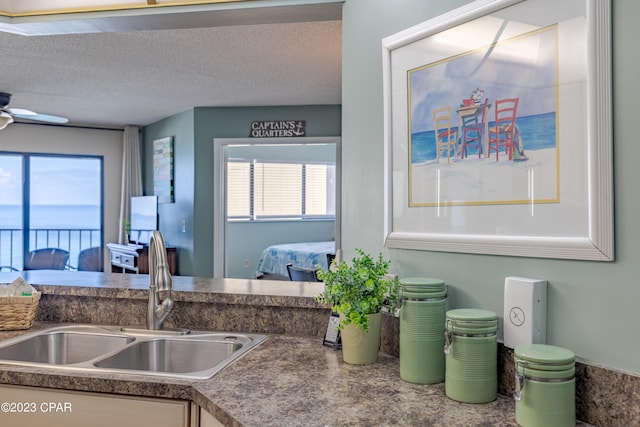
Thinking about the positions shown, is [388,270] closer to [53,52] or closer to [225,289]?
[225,289]

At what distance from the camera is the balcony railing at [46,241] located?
6.73 meters

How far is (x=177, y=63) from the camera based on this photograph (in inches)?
162

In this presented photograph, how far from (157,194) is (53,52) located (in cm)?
322

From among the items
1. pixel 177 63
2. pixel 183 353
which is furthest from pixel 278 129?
pixel 183 353

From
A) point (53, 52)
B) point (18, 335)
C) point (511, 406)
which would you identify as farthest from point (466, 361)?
point (53, 52)

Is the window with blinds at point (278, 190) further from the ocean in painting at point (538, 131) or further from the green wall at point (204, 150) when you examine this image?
the ocean in painting at point (538, 131)

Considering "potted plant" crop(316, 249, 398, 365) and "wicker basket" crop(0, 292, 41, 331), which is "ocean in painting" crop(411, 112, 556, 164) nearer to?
"potted plant" crop(316, 249, 398, 365)

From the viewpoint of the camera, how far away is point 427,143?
4.77ft

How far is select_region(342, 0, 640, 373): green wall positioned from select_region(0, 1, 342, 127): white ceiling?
1.16 ft

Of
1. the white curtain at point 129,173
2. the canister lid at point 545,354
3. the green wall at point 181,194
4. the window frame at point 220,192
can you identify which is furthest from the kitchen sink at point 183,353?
the white curtain at point 129,173

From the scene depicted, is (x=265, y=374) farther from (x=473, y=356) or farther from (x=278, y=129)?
(x=278, y=129)

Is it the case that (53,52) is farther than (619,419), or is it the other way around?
(53,52)

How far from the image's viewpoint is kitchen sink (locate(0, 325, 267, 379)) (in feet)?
5.75

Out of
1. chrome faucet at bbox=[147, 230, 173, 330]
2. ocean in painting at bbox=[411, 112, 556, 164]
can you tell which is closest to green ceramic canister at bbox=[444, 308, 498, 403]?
ocean in painting at bbox=[411, 112, 556, 164]
